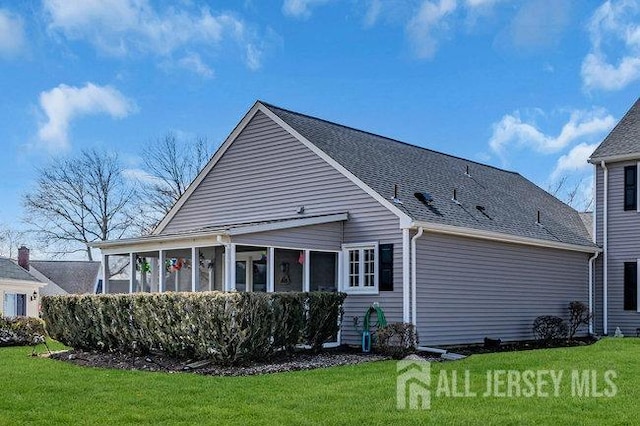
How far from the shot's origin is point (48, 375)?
11.8m

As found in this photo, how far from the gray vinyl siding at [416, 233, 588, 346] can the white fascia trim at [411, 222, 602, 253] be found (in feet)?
0.62

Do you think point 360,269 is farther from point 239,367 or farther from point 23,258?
point 23,258

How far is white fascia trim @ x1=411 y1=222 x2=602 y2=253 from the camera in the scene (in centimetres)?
1531

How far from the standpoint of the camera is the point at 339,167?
639 inches

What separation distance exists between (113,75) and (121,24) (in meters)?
4.89

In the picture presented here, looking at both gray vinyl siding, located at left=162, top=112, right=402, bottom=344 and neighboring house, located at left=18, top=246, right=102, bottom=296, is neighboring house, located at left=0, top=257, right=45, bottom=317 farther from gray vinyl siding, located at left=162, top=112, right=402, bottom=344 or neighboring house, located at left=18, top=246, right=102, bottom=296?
gray vinyl siding, located at left=162, top=112, right=402, bottom=344

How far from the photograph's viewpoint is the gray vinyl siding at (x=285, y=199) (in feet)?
50.3

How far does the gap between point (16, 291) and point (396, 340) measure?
2462 centimetres

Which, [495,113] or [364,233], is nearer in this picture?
[364,233]

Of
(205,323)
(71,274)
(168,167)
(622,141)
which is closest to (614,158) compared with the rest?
(622,141)

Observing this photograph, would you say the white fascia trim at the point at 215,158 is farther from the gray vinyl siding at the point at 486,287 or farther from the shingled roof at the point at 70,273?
the shingled roof at the point at 70,273

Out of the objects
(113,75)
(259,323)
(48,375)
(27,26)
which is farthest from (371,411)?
(113,75)

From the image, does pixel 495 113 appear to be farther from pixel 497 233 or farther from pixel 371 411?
pixel 371 411

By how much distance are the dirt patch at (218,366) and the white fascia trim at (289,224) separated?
242 centimetres
